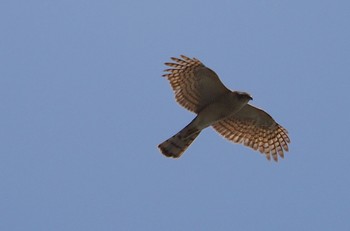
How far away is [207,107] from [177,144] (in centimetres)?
104

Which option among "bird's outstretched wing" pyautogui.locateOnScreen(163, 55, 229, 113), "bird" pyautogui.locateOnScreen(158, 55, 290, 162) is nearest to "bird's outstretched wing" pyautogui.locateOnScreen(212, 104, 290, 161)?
"bird" pyautogui.locateOnScreen(158, 55, 290, 162)

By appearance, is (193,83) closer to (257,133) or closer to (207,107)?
(207,107)

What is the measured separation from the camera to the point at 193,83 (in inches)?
612

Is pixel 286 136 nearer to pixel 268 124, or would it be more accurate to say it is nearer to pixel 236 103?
pixel 268 124

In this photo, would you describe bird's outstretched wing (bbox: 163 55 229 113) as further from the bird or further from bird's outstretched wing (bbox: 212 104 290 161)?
bird's outstretched wing (bbox: 212 104 290 161)

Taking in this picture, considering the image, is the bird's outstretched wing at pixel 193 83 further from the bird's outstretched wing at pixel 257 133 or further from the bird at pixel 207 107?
the bird's outstretched wing at pixel 257 133

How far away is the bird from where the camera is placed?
50.1 feet

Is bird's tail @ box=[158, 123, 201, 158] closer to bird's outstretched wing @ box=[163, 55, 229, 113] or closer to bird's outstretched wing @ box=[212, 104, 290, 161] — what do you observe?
bird's outstretched wing @ box=[163, 55, 229, 113]

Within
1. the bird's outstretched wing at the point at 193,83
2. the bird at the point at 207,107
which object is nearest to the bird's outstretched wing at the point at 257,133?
the bird at the point at 207,107

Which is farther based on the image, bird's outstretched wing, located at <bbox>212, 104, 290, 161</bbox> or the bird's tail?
bird's outstretched wing, located at <bbox>212, 104, 290, 161</bbox>

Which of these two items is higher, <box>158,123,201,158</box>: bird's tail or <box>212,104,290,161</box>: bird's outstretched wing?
<box>212,104,290,161</box>: bird's outstretched wing

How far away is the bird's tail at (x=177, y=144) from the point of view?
15617mm

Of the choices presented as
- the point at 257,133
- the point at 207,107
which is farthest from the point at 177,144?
the point at 257,133

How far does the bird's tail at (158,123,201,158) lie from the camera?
15.6 meters
